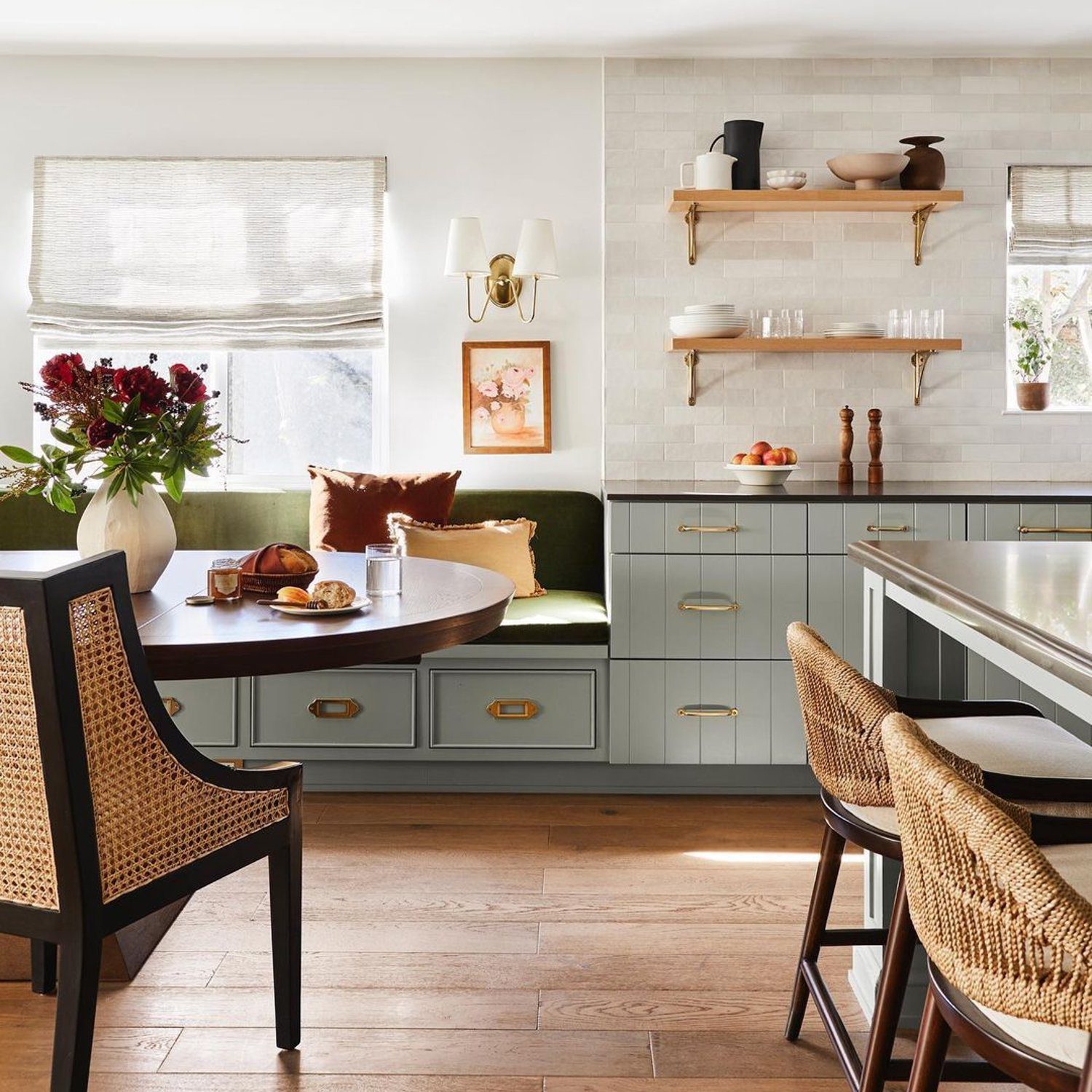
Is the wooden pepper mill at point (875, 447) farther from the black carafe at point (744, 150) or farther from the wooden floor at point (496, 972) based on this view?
the wooden floor at point (496, 972)

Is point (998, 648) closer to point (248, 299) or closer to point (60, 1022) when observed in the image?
point (60, 1022)

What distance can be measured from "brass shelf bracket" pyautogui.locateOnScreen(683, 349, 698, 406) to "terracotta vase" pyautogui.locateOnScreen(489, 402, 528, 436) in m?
0.62

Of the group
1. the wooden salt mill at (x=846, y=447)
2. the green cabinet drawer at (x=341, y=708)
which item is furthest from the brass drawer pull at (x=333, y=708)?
the wooden salt mill at (x=846, y=447)

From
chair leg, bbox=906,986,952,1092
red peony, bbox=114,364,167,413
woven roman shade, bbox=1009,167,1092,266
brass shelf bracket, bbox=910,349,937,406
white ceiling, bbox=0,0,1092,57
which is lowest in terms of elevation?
chair leg, bbox=906,986,952,1092

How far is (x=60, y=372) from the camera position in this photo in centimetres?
215

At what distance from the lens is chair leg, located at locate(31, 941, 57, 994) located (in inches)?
87.0

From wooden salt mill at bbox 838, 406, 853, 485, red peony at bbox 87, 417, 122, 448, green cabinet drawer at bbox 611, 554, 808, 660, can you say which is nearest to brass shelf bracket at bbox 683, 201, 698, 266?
wooden salt mill at bbox 838, 406, 853, 485

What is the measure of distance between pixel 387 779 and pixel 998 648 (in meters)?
2.48

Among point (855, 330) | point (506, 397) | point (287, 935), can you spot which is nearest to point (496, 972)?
point (287, 935)

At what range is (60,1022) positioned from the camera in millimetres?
1474

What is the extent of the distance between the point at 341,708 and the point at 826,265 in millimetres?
2391

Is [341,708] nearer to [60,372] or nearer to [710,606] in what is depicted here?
[710,606]

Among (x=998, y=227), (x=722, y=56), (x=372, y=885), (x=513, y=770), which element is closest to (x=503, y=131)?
(x=722, y=56)

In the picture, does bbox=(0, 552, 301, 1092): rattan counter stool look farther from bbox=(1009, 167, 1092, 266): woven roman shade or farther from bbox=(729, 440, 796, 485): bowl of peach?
bbox=(1009, 167, 1092, 266): woven roman shade
